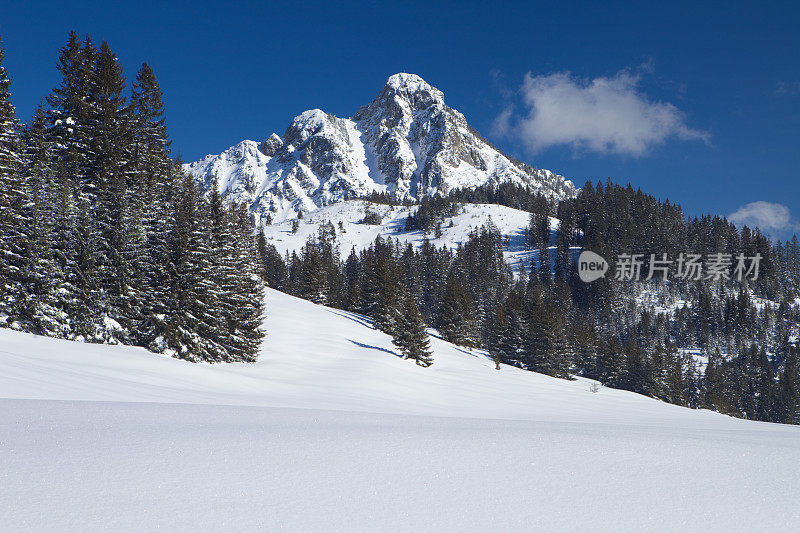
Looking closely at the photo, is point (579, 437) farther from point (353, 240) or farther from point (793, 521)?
point (353, 240)

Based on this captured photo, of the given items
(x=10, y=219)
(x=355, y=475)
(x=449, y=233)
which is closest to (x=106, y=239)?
(x=10, y=219)

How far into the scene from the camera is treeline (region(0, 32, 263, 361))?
16922 mm

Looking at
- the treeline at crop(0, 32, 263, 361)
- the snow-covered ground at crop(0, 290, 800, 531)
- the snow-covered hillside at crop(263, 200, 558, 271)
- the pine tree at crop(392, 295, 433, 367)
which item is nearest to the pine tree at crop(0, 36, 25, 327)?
the treeline at crop(0, 32, 263, 361)

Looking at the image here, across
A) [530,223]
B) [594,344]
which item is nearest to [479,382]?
[594,344]

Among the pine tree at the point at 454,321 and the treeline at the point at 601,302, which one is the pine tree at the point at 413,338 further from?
the pine tree at the point at 454,321

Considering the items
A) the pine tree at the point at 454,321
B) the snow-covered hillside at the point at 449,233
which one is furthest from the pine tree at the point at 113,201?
the snow-covered hillside at the point at 449,233

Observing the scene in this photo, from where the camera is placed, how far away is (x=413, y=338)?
111ft

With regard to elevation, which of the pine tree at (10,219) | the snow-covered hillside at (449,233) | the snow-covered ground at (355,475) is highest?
the snow-covered hillside at (449,233)

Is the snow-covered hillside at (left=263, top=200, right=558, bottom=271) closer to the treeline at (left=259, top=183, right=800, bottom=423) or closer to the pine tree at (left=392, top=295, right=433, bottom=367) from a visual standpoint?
the treeline at (left=259, top=183, right=800, bottom=423)

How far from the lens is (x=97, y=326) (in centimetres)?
1819

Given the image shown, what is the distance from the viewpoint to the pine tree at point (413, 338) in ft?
111

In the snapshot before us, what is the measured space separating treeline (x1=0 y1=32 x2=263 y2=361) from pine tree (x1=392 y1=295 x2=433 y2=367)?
12.0 metres

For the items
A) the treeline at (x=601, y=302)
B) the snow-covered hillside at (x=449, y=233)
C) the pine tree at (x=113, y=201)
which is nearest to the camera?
the pine tree at (x=113, y=201)

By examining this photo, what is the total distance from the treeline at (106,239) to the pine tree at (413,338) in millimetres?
11953
